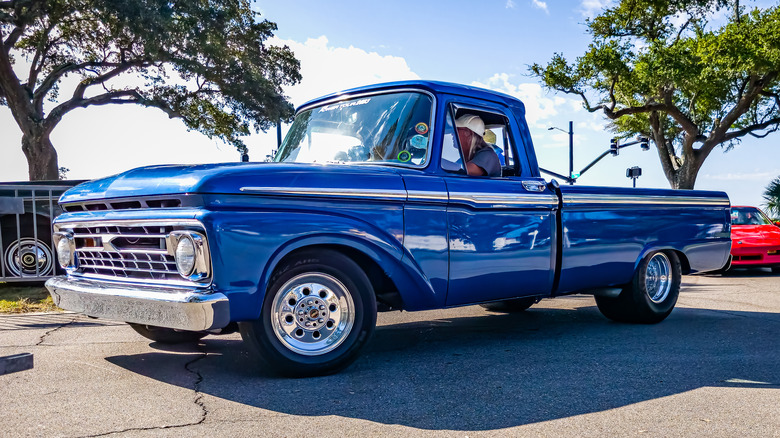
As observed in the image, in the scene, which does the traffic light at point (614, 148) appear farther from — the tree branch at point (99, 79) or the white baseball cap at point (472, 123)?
the white baseball cap at point (472, 123)

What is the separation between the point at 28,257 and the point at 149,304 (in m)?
7.36

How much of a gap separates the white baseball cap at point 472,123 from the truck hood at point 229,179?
3.00ft

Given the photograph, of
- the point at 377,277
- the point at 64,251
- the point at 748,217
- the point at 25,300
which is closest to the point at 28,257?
the point at 25,300

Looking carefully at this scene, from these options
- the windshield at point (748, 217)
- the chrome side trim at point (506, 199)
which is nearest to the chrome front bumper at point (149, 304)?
the chrome side trim at point (506, 199)

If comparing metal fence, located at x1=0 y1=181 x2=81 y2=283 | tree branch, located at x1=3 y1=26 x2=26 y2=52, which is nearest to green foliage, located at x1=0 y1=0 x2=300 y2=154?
tree branch, located at x1=3 y1=26 x2=26 y2=52

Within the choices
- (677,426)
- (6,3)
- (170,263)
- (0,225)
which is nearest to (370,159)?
(170,263)

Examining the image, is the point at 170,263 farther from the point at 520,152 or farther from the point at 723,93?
the point at 723,93

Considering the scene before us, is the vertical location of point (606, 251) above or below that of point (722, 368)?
above

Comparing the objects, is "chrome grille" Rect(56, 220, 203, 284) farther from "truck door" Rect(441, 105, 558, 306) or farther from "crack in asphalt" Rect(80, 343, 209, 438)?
"truck door" Rect(441, 105, 558, 306)

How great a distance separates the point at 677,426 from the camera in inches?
144

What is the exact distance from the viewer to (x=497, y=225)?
5422 millimetres

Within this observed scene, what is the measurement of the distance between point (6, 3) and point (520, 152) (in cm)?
1902

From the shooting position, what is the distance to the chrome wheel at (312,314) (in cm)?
442

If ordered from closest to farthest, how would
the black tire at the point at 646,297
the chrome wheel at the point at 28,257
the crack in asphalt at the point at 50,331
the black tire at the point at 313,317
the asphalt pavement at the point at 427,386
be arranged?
the asphalt pavement at the point at 427,386 → the black tire at the point at 313,317 → the crack in asphalt at the point at 50,331 → the black tire at the point at 646,297 → the chrome wheel at the point at 28,257
